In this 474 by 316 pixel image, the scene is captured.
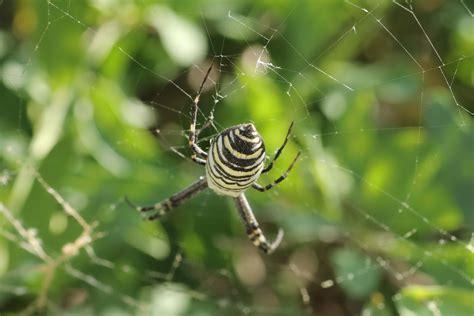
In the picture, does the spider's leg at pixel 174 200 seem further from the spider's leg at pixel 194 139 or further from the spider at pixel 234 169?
the spider's leg at pixel 194 139

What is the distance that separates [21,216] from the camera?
2.56m

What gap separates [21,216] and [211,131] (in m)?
0.79

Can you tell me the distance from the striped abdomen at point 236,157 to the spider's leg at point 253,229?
1.20ft

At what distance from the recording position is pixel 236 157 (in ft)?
6.50

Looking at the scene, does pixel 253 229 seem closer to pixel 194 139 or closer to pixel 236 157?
pixel 194 139

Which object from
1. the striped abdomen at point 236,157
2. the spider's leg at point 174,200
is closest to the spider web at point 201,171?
the spider's leg at point 174,200

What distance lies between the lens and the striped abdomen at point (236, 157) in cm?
192

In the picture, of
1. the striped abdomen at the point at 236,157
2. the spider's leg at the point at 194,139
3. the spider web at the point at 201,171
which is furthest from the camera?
the spider web at the point at 201,171

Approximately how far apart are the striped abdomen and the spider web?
1.29 feet

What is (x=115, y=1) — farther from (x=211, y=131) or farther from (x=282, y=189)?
(x=282, y=189)

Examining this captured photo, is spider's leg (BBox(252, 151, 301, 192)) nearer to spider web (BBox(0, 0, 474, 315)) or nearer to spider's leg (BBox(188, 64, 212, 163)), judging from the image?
spider web (BBox(0, 0, 474, 315))

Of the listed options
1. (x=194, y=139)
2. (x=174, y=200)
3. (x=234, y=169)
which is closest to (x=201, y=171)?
(x=174, y=200)

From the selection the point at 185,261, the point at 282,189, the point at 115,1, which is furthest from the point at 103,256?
the point at 115,1

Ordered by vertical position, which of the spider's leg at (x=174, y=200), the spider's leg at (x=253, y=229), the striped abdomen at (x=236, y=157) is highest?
the striped abdomen at (x=236, y=157)
